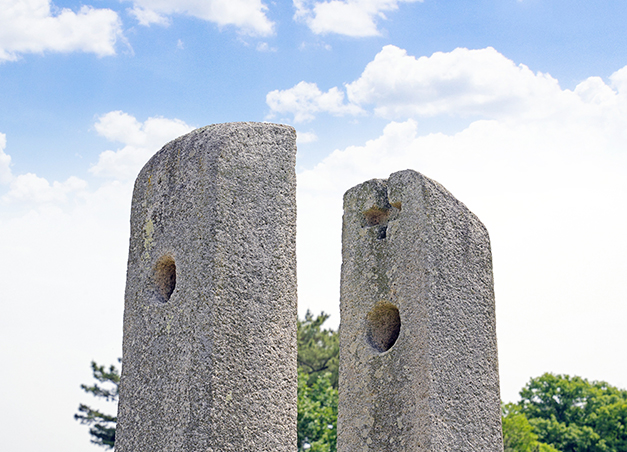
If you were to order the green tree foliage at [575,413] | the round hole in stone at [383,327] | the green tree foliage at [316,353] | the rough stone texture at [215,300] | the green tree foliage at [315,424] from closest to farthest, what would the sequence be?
the rough stone texture at [215,300]
the round hole in stone at [383,327]
the green tree foliage at [315,424]
the green tree foliage at [316,353]
the green tree foliage at [575,413]

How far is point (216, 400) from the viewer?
Result: 4168mm

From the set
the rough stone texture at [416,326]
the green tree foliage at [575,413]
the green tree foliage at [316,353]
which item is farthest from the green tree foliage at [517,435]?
the rough stone texture at [416,326]

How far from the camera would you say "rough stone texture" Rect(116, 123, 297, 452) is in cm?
425

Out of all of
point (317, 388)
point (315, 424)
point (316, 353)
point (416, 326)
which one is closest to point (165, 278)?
point (416, 326)

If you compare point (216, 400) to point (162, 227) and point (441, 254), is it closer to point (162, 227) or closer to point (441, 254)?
point (162, 227)

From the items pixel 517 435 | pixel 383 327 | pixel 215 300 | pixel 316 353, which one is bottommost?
pixel 517 435

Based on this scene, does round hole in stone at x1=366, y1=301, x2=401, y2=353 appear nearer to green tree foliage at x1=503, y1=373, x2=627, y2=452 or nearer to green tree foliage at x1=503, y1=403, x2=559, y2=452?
green tree foliage at x1=503, y1=403, x2=559, y2=452

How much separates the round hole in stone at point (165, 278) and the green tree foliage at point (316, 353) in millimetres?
18023

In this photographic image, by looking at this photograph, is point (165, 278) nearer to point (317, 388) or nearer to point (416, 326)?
point (416, 326)

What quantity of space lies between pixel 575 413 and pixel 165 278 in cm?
2698

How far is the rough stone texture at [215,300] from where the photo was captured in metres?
4.25

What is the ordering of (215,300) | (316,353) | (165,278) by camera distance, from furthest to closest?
1. (316,353)
2. (165,278)
3. (215,300)

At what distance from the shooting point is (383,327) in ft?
20.9

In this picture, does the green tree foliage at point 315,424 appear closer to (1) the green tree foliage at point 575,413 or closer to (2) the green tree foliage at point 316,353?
(2) the green tree foliage at point 316,353
